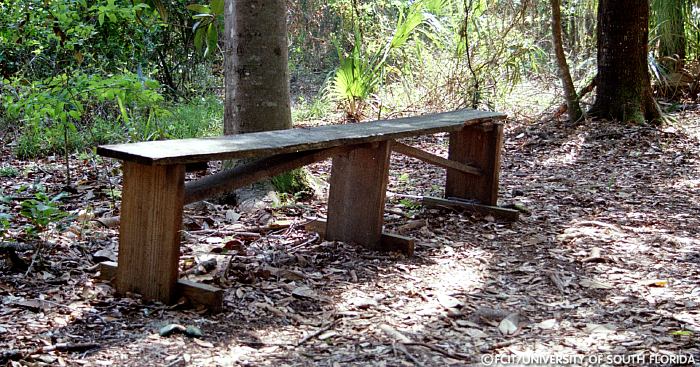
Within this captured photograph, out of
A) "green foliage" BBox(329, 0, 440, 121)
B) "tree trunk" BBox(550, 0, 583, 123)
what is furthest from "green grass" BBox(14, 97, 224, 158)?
"tree trunk" BBox(550, 0, 583, 123)

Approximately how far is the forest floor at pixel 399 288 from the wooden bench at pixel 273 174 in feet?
0.38

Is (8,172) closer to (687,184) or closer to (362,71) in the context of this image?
(362,71)

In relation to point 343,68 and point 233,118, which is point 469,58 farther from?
Result: point 233,118

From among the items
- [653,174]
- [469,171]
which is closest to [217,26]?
[469,171]

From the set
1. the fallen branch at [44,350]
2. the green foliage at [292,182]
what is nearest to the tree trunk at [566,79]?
the green foliage at [292,182]

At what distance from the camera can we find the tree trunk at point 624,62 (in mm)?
7867

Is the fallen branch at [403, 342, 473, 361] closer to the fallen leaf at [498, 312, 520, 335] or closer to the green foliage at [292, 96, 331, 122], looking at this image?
the fallen leaf at [498, 312, 520, 335]

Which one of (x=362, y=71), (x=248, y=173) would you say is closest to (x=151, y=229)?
(x=248, y=173)

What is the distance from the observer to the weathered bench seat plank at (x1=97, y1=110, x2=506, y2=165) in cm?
310

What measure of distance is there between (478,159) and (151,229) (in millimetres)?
2704

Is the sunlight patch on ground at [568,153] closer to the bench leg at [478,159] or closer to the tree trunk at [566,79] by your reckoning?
the tree trunk at [566,79]

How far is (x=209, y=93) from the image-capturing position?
432 inches

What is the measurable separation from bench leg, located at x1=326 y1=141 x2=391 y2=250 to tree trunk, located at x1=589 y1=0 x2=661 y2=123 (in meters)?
4.46

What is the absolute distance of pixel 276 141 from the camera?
12.2ft
